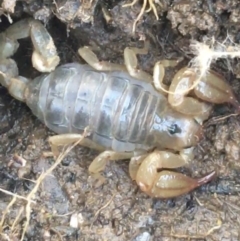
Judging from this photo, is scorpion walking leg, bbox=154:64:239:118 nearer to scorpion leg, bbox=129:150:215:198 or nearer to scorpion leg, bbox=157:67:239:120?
scorpion leg, bbox=157:67:239:120

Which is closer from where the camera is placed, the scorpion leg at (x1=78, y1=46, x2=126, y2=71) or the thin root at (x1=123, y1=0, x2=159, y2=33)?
the thin root at (x1=123, y1=0, x2=159, y2=33)

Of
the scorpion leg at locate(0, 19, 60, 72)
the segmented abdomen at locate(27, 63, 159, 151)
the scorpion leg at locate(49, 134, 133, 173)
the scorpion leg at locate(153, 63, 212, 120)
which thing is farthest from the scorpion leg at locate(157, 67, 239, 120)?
the scorpion leg at locate(0, 19, 60, 72)

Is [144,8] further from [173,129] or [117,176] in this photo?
[117,176]

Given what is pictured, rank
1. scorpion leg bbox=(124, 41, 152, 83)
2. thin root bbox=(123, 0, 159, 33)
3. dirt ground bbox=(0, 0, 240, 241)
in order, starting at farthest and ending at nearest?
1. scorpion leg bbox=(124, 41, 152, 83)
2. dirt ground bbox=(0, 0, 240, 241)
3. thin root bbox=(123, 0, 159, 33)

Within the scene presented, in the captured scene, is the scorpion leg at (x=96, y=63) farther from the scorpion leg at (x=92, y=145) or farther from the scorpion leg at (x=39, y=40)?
the scorpion leg at (x=92, y=145)

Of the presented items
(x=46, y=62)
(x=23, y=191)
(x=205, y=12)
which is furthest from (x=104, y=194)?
(x=205, y=12)

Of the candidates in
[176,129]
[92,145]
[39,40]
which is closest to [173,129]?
[176,129]
